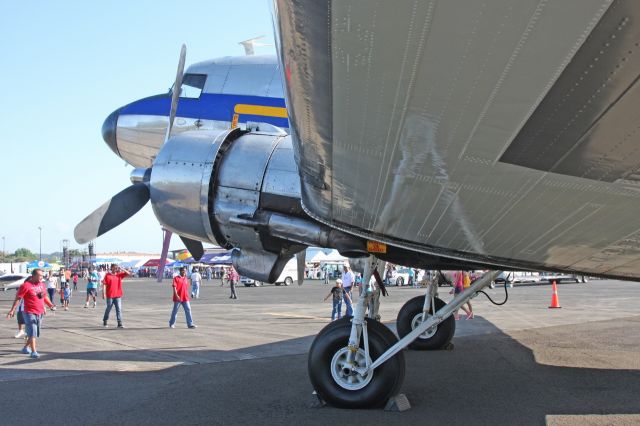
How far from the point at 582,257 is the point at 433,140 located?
2.40 metres

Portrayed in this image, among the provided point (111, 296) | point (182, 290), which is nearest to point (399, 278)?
point (182, 290)

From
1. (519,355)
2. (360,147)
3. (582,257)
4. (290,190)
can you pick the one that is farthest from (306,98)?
(519,355)

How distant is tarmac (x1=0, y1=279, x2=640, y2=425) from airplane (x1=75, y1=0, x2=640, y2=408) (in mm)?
879

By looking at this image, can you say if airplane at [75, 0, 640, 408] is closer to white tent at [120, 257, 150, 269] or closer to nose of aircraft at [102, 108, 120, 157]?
nose of aircraft at [102, 108, 120, 157]

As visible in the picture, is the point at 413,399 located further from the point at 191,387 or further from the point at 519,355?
the point at 519,355

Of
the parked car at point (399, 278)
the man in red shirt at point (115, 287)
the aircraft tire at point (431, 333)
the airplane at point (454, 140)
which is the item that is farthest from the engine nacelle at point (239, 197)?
the parked car at point (399, 278)

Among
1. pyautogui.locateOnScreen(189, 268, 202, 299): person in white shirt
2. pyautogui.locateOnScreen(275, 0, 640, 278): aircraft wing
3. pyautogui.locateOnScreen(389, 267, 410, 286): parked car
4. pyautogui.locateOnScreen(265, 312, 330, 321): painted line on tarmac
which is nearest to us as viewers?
pyautogui.locateOnScreen(275, 0, 640, 278): aircraft wing

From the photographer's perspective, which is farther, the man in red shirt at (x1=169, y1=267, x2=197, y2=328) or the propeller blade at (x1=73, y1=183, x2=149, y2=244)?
the man in red shirt at (x1=169, y1=267, x2=197, y2=328)

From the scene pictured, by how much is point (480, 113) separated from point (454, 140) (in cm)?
35

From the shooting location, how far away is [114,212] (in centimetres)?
839

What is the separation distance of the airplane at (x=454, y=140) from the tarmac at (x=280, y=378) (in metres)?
0.88

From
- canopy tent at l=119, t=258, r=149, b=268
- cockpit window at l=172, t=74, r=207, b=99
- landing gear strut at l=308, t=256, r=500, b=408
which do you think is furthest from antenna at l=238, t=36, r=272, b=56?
canopy tent at l=119, t=258, r=149, b=268

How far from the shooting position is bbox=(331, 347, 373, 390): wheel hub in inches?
265

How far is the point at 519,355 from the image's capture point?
10.7 metres
